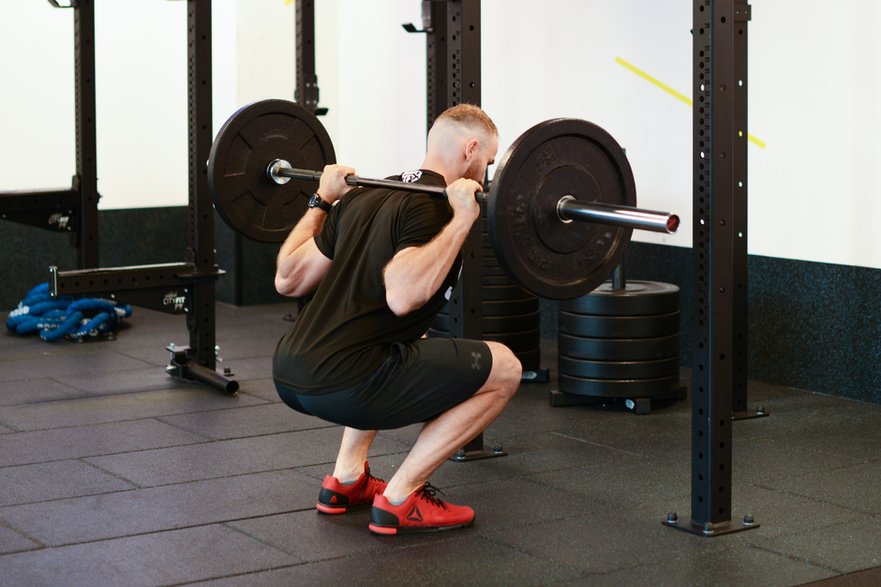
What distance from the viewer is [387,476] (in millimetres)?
3525

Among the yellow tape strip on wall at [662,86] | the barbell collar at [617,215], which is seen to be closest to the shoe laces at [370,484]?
the barbell collar at [617,215]

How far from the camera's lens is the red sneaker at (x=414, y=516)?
296 centimetres

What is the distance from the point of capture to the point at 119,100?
22.1 feet

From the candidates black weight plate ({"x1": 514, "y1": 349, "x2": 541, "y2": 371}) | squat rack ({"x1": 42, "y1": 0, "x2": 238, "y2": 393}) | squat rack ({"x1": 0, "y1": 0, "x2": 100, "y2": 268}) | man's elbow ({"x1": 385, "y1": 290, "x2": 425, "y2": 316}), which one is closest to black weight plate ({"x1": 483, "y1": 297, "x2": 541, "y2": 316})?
black weight plate ({"x1": 514, "y1": 349, "x2": 541, "y2": 371})

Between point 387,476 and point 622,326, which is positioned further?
point 622,326

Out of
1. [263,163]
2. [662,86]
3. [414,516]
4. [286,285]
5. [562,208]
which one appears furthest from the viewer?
[662,86]

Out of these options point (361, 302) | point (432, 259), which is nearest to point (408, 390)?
point (361, 302)

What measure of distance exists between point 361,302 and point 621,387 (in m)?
1.63

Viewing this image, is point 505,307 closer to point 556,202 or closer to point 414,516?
point 414,516

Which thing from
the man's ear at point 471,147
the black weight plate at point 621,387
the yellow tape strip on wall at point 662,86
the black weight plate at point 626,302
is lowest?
the black weight plate at point 621,387

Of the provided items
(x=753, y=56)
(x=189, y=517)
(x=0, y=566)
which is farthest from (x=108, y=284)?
(x=753, y=56)

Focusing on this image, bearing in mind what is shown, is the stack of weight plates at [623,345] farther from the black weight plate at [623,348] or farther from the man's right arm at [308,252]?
the man's right arm at [308,252]

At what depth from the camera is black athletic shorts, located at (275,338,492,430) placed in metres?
2.87

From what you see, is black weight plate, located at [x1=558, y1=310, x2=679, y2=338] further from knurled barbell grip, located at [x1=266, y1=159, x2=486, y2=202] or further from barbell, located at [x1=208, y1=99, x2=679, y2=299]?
barbell, located at [x1=208, y1=99, x2=679, y2=299]
